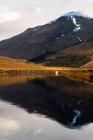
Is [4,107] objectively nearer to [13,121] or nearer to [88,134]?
[13,121]

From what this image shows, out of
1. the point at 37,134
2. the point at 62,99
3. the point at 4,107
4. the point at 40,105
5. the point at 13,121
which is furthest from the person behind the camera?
the point at 62,99

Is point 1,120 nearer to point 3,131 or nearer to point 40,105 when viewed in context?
point 3,131

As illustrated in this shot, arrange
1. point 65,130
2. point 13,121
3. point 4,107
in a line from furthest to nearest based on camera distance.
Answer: point 4,107 < point 13,121 < point 65,130

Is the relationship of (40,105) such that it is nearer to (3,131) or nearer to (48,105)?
(48,105)

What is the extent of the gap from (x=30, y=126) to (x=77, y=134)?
6.13m

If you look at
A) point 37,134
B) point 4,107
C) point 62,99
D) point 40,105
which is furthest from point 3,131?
point 62,99

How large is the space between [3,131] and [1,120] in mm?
8002

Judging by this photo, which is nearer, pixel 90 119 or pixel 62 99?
pixel 90 119

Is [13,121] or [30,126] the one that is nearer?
[30,126]

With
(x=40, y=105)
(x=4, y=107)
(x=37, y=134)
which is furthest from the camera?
(x=40, y=105)

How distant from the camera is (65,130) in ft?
142

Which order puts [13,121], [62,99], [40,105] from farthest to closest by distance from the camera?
[62,99] < [40,105] < [13,121]

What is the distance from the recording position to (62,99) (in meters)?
77.4

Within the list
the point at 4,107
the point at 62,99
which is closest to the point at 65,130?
the point at 4,107
